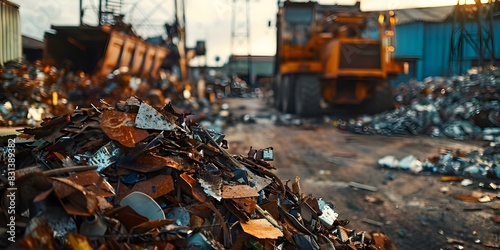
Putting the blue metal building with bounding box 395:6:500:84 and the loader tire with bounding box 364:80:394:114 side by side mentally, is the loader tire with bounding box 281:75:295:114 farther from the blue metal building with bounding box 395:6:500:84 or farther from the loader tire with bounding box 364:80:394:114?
the blue metal building with bounding box 395:6:500:84

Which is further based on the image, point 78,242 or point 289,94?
point 289,94

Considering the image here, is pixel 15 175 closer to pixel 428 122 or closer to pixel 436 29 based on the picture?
pixel 428 122

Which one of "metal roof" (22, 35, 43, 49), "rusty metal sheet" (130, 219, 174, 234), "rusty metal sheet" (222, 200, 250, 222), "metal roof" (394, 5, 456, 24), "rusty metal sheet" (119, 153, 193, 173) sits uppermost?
"metal roof" (394, 5, 456, 24)

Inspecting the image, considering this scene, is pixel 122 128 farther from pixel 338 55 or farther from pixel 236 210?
pixel 338 55

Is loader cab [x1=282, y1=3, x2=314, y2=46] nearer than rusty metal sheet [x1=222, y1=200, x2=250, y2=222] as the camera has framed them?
No

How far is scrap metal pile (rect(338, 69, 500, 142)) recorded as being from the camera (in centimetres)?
858

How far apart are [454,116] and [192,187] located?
28.8ft

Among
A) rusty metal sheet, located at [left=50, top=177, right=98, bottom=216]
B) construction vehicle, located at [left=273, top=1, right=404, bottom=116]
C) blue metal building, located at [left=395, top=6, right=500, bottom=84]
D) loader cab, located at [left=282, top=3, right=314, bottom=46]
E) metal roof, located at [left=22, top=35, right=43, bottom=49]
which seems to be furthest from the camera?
blue metal building, located at [left=395, top=6, right=500, bottom=84]

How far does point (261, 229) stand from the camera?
2135 millimetres

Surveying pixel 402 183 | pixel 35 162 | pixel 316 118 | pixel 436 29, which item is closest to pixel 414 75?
pixel 436 29

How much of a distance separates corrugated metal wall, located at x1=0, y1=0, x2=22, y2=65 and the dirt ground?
439 cm

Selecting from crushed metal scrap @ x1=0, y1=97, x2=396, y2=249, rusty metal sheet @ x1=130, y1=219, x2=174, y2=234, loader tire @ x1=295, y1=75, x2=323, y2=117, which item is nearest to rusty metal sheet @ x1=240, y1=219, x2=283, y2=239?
crushed metal scrap @ x1=0, y1=97, x2=396, y2=249

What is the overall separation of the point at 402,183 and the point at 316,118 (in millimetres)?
6861

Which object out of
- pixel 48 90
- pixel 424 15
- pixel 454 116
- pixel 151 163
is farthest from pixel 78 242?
pixel 424 15
